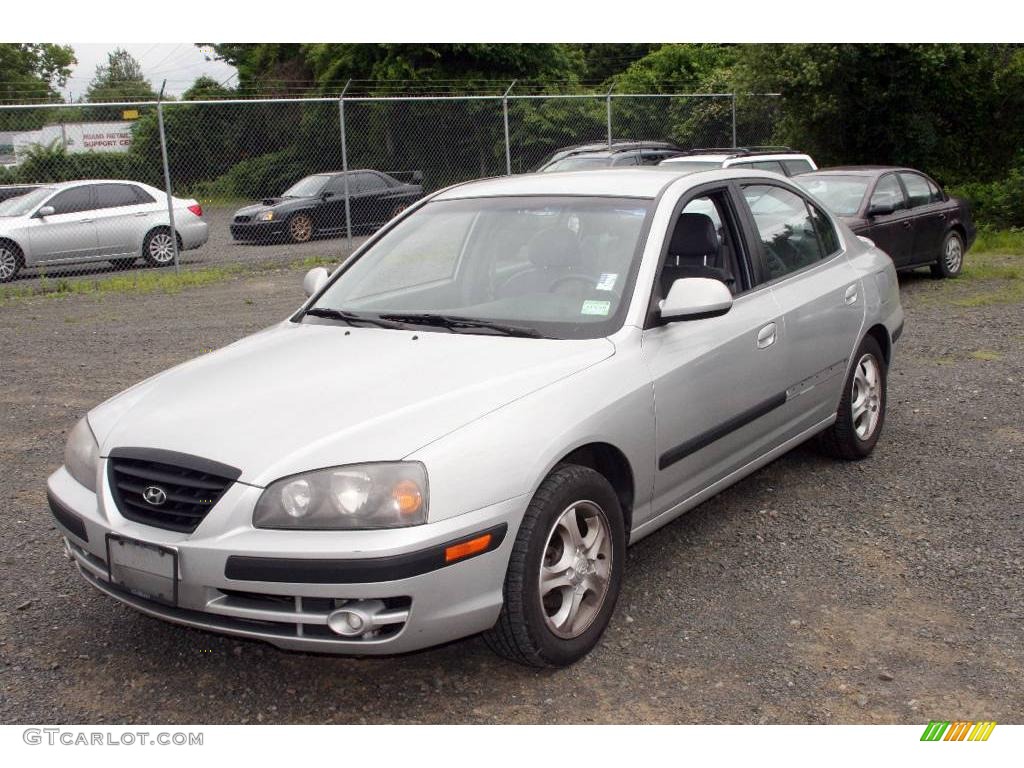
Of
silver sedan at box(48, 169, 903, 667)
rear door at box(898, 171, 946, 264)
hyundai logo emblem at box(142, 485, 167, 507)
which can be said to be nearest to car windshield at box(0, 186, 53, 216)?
rear door at box(898, 171, 946, 264)

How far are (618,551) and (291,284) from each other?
11.6 meters

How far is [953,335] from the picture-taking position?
31.5 feet

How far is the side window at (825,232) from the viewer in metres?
5.65

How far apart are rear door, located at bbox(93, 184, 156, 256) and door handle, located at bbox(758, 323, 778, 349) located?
13.4m

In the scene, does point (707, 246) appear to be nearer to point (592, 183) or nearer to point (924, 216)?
point (592, 183)

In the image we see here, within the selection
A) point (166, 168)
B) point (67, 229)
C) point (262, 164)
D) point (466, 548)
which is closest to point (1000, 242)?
point (166, 168)

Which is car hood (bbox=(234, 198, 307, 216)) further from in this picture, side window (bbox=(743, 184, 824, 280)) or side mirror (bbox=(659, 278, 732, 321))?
side mirror (bbox=(659, 278, 732, 321))

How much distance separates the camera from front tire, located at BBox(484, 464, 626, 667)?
344cm

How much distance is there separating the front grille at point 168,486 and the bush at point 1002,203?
662 inches

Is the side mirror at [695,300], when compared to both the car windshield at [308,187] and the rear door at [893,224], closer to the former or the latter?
the rear door at [893,224]

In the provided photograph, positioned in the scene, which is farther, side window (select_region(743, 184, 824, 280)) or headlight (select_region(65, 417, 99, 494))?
A: side window (select_region(743, 184, 824, 280))

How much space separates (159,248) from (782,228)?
13.4 metres

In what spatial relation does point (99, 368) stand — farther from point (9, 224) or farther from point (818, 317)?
point (9, 224)

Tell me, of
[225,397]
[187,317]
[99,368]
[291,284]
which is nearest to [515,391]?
[225,397]
